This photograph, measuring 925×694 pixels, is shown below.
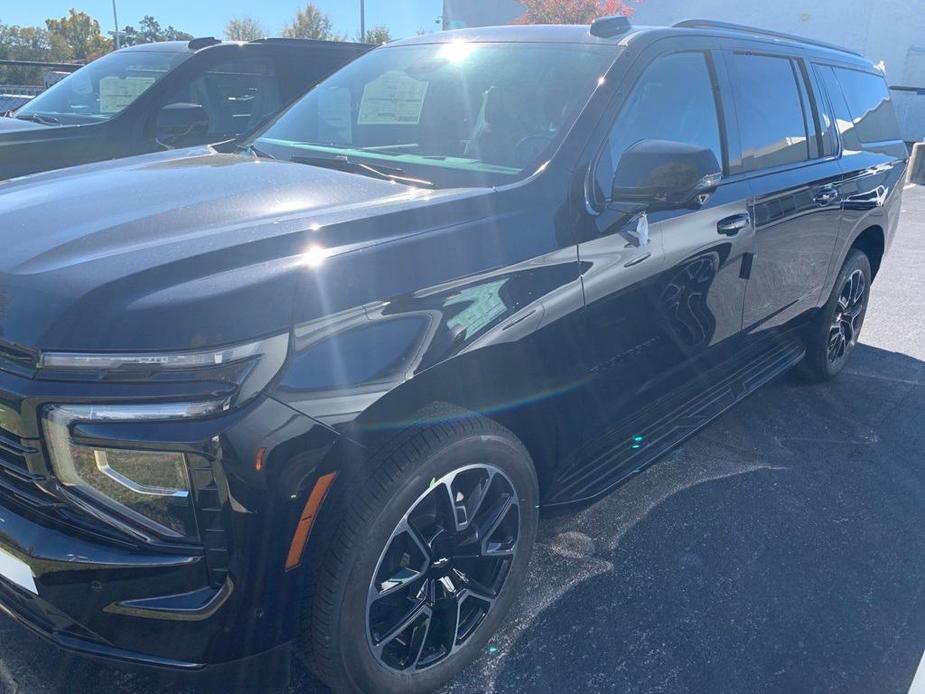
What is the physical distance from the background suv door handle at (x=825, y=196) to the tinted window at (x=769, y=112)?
0.20 metres

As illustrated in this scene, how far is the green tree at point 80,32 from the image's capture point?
5684 cm

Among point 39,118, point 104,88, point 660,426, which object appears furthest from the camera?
point 104,88

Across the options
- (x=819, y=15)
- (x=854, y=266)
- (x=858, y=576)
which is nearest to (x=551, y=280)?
(x=858, y=576)

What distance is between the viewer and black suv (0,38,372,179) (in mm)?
5027

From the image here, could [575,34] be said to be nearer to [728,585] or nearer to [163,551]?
[728,585]

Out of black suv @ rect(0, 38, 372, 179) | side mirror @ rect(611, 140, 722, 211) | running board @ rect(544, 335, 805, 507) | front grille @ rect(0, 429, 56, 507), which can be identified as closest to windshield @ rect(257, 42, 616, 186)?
side mirror @ rect(611, 140, 722, 211)

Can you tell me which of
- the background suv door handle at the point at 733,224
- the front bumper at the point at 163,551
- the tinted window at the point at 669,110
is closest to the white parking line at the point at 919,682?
the background suv door handle at the point at 733,224

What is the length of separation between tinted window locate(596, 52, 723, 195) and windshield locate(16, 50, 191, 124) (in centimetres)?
390

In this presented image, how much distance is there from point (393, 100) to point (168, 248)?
1.71 m

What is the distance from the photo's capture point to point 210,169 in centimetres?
280

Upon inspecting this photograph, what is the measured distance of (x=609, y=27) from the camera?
9.86ft

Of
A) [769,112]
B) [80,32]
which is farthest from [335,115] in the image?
[80,32]

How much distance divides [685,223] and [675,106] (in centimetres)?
48

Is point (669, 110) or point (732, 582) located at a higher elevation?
point (669, 110)
